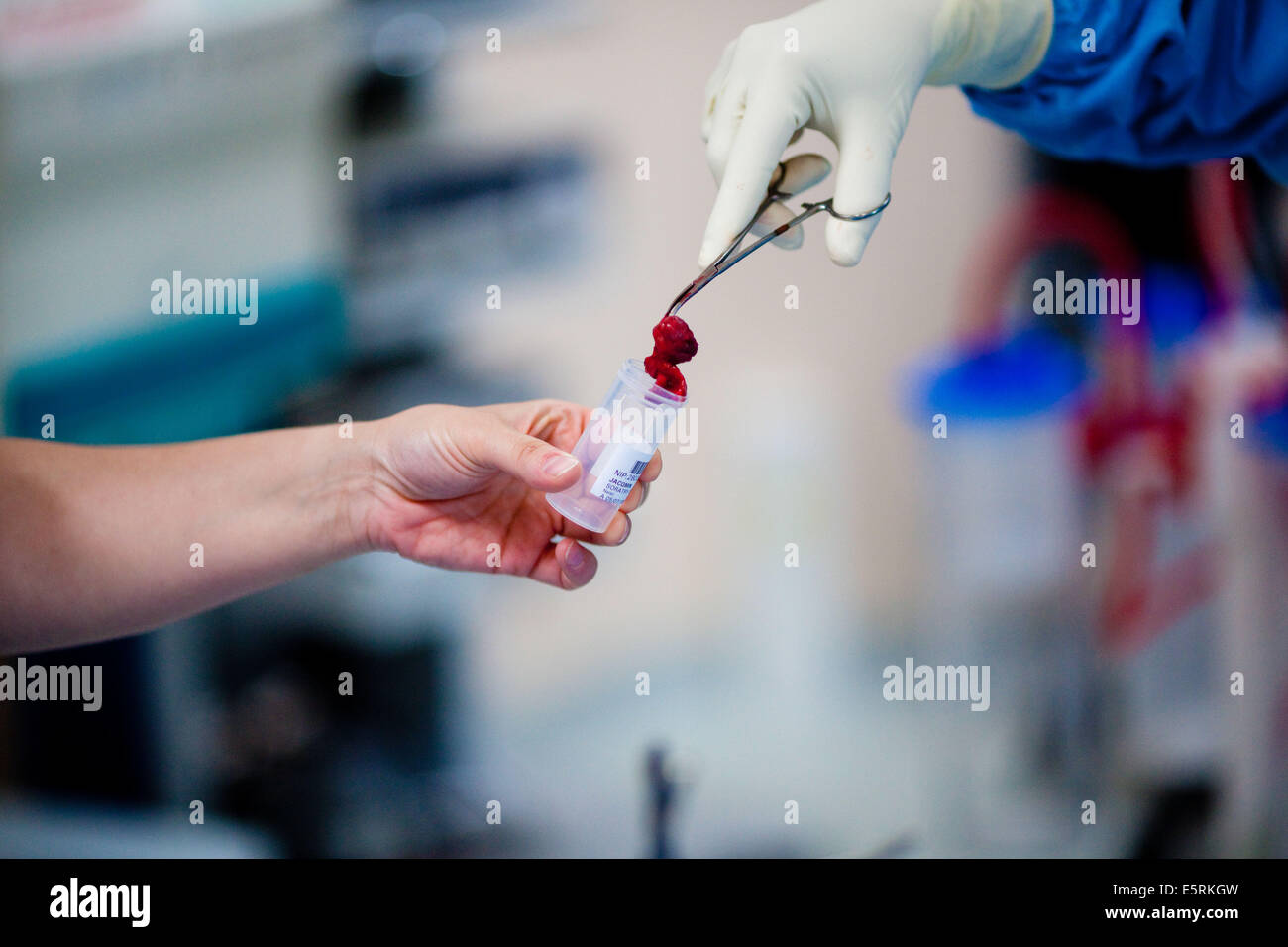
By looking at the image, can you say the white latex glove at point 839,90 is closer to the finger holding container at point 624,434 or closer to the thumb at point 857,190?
the thumb at point 857,190

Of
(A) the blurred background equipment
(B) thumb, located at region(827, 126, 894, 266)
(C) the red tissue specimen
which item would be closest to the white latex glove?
(B) thumb, located at region(827, 126, 894, 266)

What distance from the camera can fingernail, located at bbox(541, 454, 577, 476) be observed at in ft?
2.43

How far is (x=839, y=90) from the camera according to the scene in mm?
824

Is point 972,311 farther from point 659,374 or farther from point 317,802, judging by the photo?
point 317,802

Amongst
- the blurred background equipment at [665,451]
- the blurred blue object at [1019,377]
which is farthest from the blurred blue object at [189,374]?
the blurred blue object at [1019,377]

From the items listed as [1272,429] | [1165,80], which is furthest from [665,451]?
[1272,429]

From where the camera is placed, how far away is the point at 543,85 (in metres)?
1.67

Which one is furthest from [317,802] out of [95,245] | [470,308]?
[95,245]

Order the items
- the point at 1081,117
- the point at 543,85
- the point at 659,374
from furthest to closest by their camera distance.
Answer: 1. the point at 543,85
2. the point at 1081,117
3. the point at 659,374

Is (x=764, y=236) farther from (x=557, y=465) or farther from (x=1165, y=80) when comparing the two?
(x=1165, y=80)

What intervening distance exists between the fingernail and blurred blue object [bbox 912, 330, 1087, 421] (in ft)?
3.81

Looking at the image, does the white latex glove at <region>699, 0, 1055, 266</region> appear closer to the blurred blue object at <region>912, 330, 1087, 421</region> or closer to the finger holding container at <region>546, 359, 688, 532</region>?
the finger holding container at <region>546, 359, 688, 532</region>

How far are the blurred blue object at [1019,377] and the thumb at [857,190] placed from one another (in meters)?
0.97

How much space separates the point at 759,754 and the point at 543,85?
1.36m
